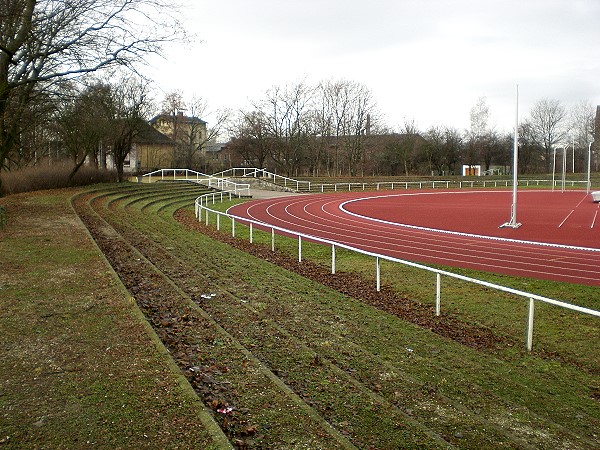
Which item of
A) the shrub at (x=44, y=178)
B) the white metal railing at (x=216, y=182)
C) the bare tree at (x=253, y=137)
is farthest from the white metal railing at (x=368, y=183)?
the shrub at (x=44, y=178)

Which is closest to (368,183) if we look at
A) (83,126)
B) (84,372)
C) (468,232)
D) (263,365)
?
(83,126)

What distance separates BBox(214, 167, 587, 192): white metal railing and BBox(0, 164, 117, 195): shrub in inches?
791

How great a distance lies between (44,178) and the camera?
30.6 m

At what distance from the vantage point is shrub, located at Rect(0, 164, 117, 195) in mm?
27844

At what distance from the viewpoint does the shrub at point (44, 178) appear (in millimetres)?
27844

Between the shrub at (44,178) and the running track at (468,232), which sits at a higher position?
the shrub at (44,178)

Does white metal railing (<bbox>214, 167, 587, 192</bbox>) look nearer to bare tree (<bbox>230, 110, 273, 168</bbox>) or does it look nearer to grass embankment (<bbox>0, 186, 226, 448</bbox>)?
bare tree (<bbox>230, 110, 273, 168</bbox>)

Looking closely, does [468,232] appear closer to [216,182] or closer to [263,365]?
[263,365]

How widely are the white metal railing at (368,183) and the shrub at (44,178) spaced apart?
A: 2009cm

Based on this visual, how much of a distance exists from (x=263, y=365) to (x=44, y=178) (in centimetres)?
2899

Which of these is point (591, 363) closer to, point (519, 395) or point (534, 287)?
point (519, 395)

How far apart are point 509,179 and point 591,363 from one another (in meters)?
60.0

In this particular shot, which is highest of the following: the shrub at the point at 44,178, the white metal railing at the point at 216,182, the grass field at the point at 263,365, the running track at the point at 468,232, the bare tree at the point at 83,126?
the bare tree at the point at 83,126

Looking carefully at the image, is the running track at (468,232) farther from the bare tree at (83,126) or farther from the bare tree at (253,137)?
the bare tree at (253,137)
